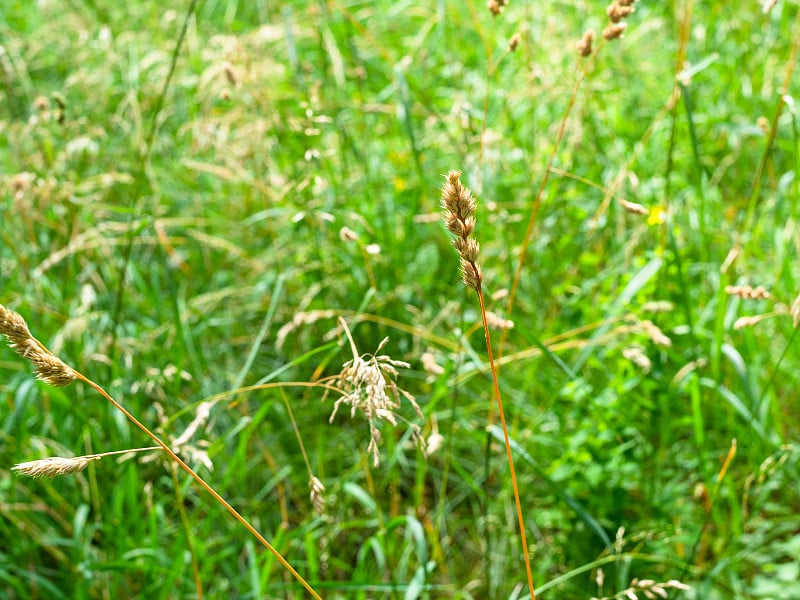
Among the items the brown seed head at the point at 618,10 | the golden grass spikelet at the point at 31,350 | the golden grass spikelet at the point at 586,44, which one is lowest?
the golden grass spikelet at the point at 31,350

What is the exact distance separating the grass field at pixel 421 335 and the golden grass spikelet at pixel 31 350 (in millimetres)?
377

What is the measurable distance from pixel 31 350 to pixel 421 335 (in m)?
1.15

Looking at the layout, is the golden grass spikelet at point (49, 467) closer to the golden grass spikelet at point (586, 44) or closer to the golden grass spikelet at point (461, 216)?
the golden grass spikelet at point (461, 216)

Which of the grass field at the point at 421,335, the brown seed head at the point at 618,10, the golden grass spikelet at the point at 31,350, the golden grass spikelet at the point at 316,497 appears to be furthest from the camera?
the grass field at the point at 421,335

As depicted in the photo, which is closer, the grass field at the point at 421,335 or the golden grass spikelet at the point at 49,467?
the golden grass spikelet at the point at 49,467

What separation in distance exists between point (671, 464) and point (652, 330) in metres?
0.61

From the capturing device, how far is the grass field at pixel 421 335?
1.70m

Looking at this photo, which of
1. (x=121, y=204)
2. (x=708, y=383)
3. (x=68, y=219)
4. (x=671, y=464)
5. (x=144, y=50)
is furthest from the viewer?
(x=144, y=50)

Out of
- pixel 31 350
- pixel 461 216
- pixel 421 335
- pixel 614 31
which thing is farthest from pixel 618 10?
pixel 31 350

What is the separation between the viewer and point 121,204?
3.12 m

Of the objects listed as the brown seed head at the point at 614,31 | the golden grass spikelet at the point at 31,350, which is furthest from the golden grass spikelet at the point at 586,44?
the golden grass spikelet at the point at 31,350

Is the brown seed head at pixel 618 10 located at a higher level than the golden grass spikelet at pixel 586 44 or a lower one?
higher

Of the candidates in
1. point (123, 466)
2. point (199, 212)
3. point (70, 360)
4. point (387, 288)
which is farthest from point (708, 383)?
point (199, 212)

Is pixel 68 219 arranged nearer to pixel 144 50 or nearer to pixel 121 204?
pixel 121 204
